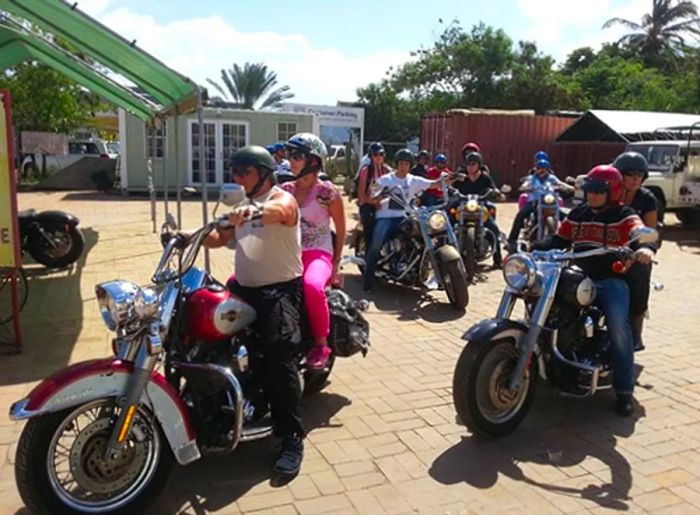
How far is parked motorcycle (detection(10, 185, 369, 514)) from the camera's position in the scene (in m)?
2.70

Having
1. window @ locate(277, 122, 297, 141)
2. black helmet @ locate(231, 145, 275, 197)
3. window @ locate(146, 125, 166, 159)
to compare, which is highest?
window @ locate(277, 122, 297, 141)

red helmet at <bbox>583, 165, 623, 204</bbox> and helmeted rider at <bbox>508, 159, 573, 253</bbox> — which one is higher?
red helmet at <bbox>583, 165, 623, 204</bbox>

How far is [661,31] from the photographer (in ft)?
125

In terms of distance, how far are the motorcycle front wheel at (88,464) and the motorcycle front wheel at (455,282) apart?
4240 millimetres

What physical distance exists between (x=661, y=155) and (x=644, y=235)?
12.7 metres

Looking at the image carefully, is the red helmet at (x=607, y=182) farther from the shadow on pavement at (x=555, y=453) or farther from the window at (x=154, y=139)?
the window at (x=154, y=139)

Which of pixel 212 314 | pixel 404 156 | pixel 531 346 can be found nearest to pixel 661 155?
pixel 404 156

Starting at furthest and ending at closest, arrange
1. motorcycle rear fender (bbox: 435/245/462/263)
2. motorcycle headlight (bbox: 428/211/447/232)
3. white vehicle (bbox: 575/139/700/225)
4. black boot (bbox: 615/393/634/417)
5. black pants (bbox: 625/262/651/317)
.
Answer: white vehicle (bbox: 575/139/700/225)
motorcycle headlight (bbox: 428/211/447/232)
motorcycle rear fender (bbox: 435/245/462/263)
black pants (bbox: 625/262/651/317)
black boot (bbox: 615/393/634/417)

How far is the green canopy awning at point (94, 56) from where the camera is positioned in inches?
206

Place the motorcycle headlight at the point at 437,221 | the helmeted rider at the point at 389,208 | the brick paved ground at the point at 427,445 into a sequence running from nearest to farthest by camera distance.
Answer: the brick paved ground at the point at 427,445 < the motorcycle headlight at the point at 437,221 < the helmeted rider at the point at 389,208

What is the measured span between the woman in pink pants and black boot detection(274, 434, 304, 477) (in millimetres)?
460

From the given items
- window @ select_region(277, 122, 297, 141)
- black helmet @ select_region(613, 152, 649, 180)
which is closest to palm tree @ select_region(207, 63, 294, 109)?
window @ select_region(277, 122, 297, 141)

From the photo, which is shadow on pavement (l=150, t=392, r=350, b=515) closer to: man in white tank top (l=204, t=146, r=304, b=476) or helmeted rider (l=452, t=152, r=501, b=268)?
man in white tank top (l=204, t=146, r=304, b=476)

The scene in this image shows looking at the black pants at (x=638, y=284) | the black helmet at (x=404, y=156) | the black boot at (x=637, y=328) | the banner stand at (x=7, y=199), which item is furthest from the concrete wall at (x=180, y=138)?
the black pants at (x=638, y=284)
